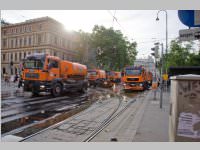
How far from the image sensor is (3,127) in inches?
281

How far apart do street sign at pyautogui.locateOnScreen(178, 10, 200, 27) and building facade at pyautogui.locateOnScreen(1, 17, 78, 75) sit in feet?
179

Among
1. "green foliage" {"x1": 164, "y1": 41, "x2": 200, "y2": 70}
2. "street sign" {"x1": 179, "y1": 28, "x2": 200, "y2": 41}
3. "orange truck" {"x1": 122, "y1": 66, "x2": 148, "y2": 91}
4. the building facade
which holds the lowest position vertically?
"orange truck" {"x1": 122, "y1": 66, "x2": 148, "y2": 91}

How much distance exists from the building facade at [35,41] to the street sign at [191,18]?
2147 inches

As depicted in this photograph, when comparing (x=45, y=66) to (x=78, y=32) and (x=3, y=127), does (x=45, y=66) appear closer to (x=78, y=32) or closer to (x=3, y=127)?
(x=3, y=127)

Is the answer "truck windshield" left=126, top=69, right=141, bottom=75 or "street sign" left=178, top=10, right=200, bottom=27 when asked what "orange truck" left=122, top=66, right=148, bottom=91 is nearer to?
"truck windshield" left=126, top=69, right=141, bottom=75

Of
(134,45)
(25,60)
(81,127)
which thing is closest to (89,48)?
(134,45)

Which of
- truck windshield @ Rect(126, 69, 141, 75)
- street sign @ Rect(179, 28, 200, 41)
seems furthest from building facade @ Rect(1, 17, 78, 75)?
street sign @ Rect(179, 28, 200, 41)

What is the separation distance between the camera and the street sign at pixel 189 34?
13.0ft

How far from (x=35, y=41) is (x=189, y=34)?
58.1 meters

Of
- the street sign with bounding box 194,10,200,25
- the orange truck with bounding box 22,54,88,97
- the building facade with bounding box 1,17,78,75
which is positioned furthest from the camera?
the building facade with bounding box 1,17,78,75

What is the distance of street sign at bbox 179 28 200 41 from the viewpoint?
13.0 feet

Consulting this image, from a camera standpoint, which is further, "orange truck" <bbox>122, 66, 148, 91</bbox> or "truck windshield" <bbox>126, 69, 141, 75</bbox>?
"truck windshield" <bbox>126, 69, 141, 75</bbox>

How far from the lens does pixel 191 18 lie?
11.9 ft

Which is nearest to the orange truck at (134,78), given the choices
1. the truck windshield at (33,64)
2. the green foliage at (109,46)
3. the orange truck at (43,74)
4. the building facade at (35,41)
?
the orange truck at (43,74)
